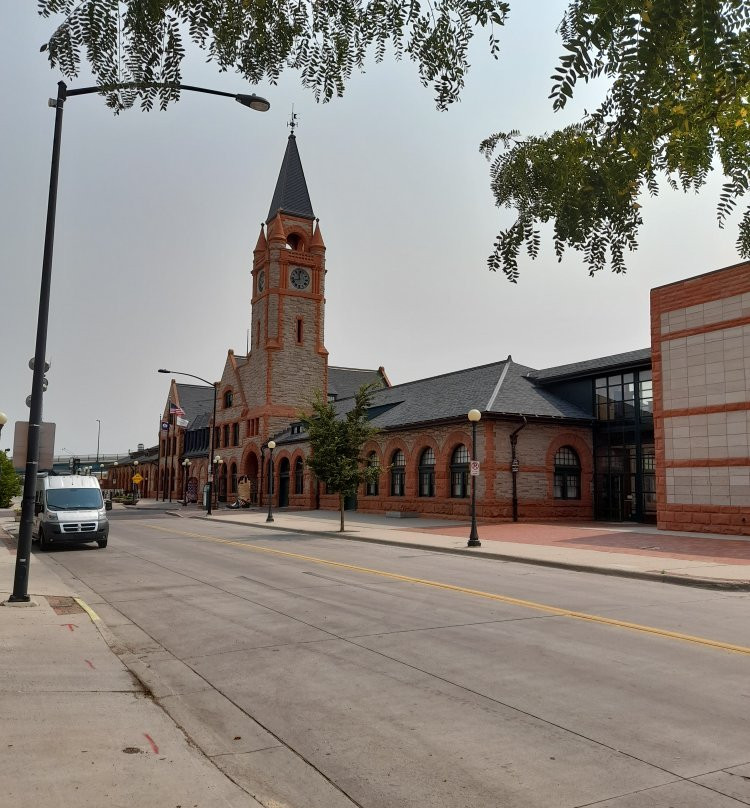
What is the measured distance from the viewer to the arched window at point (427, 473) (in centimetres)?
3697

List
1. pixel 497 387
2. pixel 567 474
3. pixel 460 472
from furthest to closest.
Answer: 1. pixel 497 387
2. pixel 460 472
3. pixel 567 474

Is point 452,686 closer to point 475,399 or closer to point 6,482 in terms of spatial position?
point 475,399

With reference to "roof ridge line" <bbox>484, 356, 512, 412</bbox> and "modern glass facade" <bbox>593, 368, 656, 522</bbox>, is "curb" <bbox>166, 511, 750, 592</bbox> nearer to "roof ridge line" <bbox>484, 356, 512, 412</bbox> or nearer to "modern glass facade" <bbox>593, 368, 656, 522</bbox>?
"roof ridge line" <bbox>484, 356, 512, 412</bbox>

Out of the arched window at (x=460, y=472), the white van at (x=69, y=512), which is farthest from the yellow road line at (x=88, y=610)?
the arched window at (x=460, y=472)

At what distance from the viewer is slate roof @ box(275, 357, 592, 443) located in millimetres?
34250

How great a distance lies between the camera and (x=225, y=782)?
4.38m

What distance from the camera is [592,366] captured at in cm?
3538

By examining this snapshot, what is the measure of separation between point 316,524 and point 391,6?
30.0 m

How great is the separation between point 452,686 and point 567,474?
29.6 metres

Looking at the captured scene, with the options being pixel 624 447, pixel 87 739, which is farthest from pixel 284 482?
pixel 87 739

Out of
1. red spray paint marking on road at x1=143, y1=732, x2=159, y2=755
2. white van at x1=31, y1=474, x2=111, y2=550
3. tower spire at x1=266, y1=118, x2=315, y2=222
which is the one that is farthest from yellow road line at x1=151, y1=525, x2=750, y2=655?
tower spire at x1=266, y1=118, x2=315, y2=222

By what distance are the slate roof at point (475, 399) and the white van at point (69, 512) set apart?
58.2 feet

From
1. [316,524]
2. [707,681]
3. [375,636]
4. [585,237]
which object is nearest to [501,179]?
[585,237]

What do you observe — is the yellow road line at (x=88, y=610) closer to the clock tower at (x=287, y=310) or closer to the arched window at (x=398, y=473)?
the arched window at (x=398, y=473)
